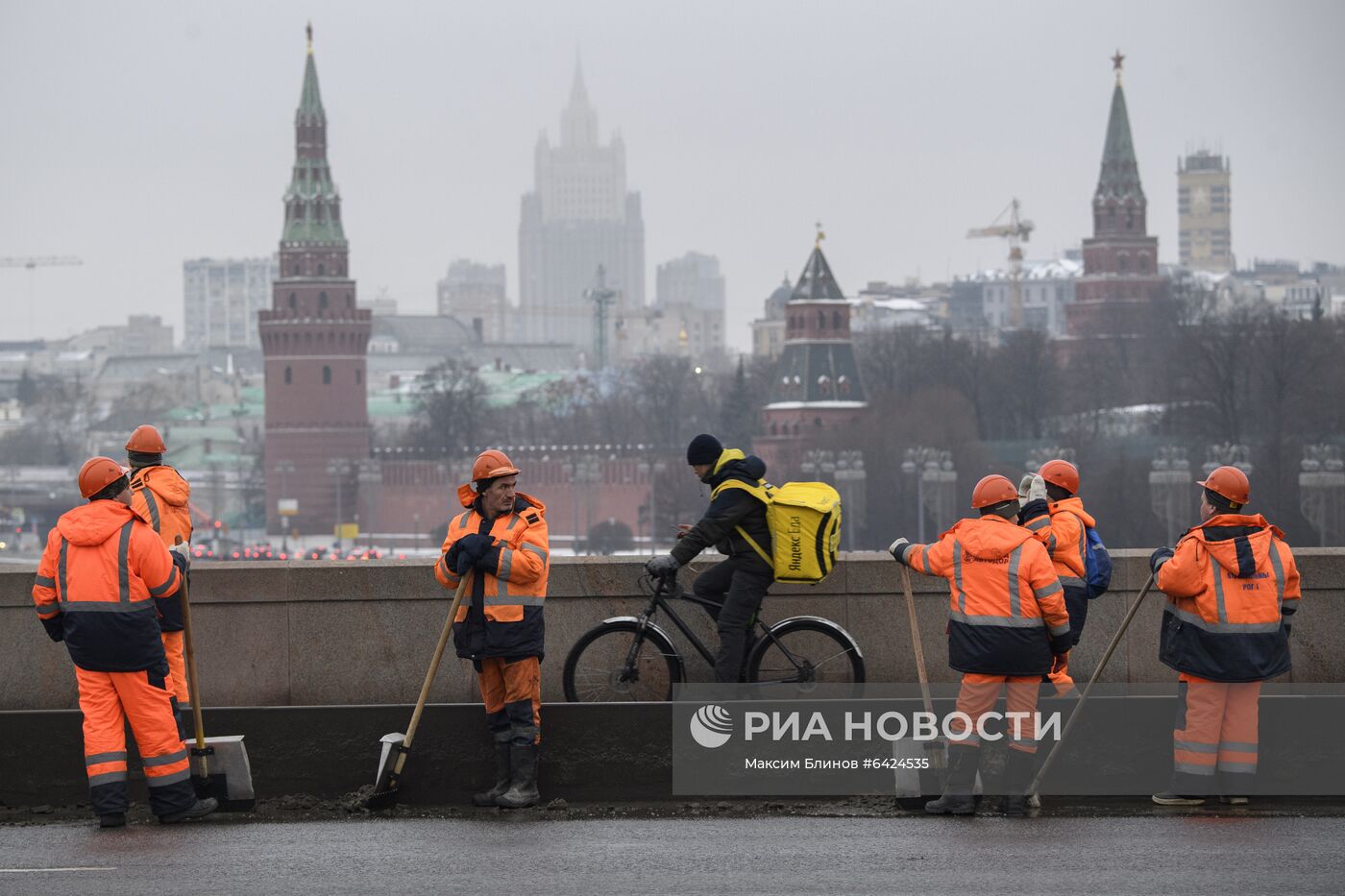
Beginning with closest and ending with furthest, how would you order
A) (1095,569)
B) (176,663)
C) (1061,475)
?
(176,663) → (1095,569) → (1061,475)

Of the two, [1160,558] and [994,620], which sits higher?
[1160,558]

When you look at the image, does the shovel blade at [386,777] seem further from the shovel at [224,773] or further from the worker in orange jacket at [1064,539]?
the worker in orange jacket at [1064,539]

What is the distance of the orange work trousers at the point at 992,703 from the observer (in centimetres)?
1045

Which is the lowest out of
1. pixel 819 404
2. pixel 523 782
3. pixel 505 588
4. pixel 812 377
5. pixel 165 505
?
pixel 523 782

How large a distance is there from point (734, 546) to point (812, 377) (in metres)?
106

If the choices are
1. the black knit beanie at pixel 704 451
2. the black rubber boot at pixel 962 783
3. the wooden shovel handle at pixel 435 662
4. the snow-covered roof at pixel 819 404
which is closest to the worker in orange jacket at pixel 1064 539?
the black rubber boot at pixel 962 783

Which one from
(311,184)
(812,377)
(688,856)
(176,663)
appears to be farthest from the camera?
(311,184)

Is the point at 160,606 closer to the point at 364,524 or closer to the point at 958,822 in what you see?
the point at 958,822

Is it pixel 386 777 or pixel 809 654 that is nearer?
pixel 386 777

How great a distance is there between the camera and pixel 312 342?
129375 mm

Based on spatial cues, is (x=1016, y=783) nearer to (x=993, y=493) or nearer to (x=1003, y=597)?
(x=1003, y=597)

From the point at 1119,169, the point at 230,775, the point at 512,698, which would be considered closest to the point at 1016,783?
the point at 512,698

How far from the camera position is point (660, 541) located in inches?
4692

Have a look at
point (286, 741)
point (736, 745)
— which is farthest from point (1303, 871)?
point (286, 741)
